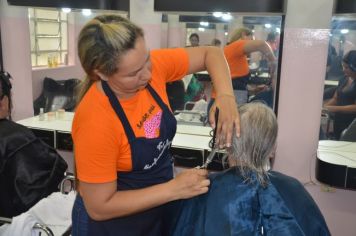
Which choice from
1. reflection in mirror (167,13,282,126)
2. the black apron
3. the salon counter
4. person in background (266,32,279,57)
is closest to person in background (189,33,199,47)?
reflection in mirror (167,13,282,126)

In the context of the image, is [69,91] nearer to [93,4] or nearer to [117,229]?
[93,4]

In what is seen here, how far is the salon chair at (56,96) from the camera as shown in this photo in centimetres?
275

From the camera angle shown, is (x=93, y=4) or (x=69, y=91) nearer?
(x=93, y=4)

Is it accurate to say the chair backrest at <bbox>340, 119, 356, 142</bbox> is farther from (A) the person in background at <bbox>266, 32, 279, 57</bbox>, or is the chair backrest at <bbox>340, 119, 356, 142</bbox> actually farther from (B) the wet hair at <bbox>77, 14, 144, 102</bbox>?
(B) the wet hair at <bbox>77, 14, 144, 102</bbox>

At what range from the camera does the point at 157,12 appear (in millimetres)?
2301

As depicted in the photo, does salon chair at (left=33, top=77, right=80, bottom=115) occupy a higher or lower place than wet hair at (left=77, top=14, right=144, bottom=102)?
lower

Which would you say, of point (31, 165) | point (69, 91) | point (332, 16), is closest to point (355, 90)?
point (332, 16)

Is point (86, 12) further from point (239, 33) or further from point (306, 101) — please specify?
point (306, 101)

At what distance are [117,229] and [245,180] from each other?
41 centimetres

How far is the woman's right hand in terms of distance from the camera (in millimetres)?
983

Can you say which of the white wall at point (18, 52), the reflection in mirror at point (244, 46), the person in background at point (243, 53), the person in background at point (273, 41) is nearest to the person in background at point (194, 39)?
the reflection in mirror at point (244, 46)

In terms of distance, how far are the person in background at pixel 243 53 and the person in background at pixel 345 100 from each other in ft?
1.18

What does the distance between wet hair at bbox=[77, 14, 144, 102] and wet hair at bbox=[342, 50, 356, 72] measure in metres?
1.45

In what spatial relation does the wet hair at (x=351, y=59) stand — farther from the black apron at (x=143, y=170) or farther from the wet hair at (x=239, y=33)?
the black apron at (x=143, y=170)
